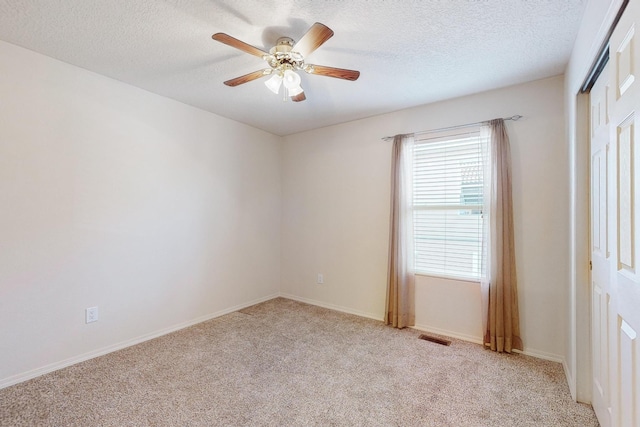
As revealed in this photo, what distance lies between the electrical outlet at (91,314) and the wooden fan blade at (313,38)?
2.64 m

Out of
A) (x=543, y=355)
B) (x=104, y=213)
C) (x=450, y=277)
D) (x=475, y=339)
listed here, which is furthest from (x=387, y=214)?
(x=104, y=213)

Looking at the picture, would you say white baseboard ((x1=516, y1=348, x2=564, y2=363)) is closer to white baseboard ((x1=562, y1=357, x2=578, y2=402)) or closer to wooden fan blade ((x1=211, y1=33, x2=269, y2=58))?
white baseboard ((x1=562, y1=357, x2=578, y2=402))

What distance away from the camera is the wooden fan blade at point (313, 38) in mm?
1554

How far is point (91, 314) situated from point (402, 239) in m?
2.98

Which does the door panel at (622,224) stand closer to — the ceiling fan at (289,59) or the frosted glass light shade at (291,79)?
the ceiling fan at (289,59)

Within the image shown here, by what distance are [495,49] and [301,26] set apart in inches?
55.3

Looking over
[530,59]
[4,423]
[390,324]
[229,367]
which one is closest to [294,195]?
[390,324]

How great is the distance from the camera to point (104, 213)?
99.8 inches

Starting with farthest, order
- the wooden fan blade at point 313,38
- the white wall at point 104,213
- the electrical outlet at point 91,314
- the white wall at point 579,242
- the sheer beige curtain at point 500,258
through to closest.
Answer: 1. the sheer beige curtain at point 500,258
2. the electrical outlet at point 91,314
3. the white wall at point 104,213
4. the white wall at point 579,242
5. the wooden fan blade at point 313,38

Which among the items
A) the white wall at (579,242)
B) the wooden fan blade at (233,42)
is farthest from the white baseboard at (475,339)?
the wooden fan blade at (233,42)

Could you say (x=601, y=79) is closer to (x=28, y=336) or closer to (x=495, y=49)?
(x=495, y=49)

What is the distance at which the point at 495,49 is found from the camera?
208 centimetres

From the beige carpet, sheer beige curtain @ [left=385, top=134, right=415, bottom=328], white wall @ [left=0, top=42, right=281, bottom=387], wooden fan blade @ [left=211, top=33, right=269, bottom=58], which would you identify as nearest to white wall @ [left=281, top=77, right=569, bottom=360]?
sheer beige curtain @ [left=385, top=134, right=415, bottom=328]

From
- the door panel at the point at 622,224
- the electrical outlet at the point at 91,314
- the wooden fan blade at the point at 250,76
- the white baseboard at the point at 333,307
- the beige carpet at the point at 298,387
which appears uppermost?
the wooden fan blade at the point at 250,76
